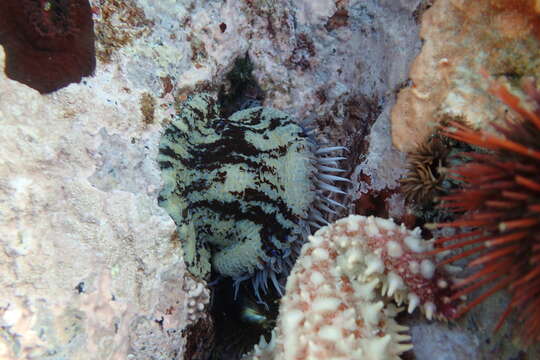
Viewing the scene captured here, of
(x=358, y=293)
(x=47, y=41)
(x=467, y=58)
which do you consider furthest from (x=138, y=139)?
(x=467, y=58)

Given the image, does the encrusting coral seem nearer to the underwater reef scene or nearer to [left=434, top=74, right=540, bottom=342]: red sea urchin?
the underwater reef scene

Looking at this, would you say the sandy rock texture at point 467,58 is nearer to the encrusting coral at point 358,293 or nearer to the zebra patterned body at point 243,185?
the encrusting coral at point 358,293

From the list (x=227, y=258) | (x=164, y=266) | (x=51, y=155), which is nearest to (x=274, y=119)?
(x=227, y=258)

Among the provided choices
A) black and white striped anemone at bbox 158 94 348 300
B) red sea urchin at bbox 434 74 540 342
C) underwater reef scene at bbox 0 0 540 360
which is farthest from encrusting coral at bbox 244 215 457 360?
black and white striped anemone at bbox 158 94 348 300

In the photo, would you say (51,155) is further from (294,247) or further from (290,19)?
(290,19)

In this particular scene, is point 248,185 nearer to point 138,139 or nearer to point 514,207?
point 138,139

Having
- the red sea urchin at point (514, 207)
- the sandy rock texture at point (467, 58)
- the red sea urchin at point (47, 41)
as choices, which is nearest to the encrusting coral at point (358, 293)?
the red sea urchin at point (514, 207)
